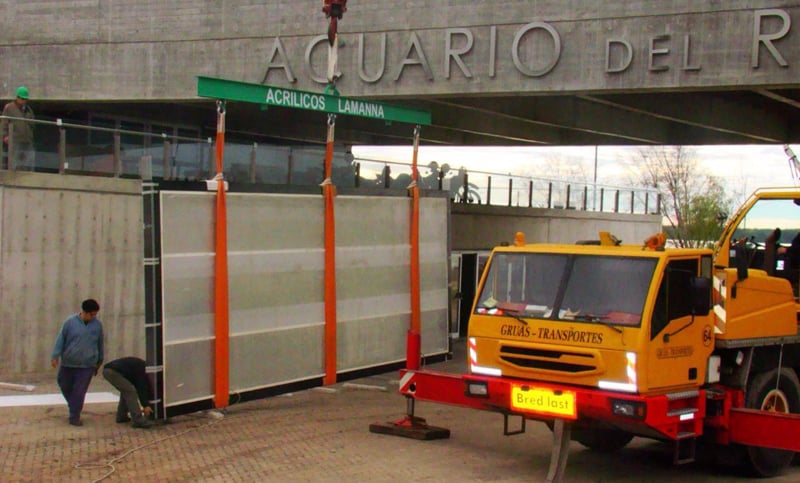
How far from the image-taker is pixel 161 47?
779 inches

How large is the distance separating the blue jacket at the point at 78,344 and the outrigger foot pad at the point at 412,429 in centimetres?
366

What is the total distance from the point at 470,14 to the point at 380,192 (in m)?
4.70

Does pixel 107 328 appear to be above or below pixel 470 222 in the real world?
below

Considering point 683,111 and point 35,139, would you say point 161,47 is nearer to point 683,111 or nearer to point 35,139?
point 35,139

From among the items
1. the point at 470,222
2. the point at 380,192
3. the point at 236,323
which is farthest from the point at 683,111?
the point at 236,323

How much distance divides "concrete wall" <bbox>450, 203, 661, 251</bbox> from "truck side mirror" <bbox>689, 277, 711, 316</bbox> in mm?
12768

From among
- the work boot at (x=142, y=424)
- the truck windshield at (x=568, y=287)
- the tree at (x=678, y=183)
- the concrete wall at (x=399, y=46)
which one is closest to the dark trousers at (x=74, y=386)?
the work boot at (x=142, y=424)

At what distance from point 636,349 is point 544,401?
101cm

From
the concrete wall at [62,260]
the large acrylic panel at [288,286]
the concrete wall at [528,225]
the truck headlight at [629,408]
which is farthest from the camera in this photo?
the concrete wall at [528,225]

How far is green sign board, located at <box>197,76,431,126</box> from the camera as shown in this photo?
1167 cm

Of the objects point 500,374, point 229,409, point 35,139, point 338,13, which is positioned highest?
point 338,13

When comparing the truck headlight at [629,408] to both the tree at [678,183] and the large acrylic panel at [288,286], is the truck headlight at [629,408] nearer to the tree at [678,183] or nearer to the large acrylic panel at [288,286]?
the large acrylic panel at [288,286]

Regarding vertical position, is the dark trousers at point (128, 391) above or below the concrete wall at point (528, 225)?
below

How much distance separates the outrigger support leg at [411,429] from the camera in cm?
1130
